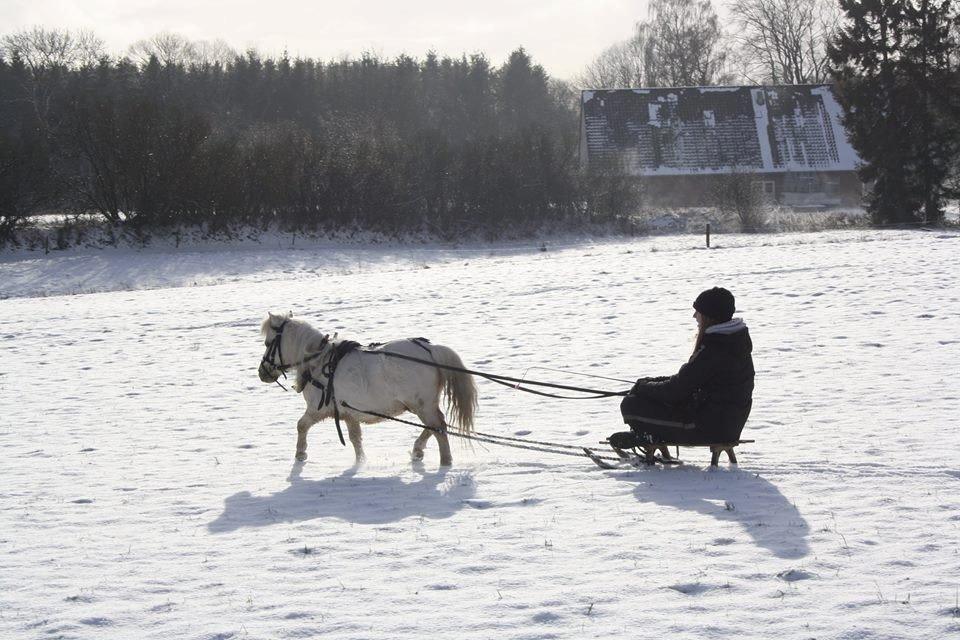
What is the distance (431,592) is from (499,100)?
90720 millimetres

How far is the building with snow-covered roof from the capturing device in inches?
2199

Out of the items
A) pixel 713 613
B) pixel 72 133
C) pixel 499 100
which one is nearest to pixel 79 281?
pixel 72 133

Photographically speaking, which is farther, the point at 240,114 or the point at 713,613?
the point at 240,114

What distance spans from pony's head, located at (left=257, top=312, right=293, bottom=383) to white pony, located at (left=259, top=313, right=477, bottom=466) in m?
0.03

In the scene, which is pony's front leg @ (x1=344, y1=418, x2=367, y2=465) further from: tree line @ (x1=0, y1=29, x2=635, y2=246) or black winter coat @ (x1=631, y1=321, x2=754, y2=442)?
tree line @ (x1=0, y1=29, x2=635, y2=246)

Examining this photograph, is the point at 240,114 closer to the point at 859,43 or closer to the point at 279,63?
the point at 279,63

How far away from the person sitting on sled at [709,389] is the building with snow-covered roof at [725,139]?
1894 inches

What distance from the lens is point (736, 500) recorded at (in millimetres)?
6574

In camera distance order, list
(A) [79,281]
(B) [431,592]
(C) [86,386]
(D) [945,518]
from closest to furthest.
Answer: (B) [431,592], (D) [945,518], (C) [86,386], (A) [79,281]

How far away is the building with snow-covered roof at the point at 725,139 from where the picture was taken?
55844 mm

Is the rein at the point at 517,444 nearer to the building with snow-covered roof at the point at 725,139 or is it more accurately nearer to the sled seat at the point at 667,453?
the sled seat at the point at 667,453

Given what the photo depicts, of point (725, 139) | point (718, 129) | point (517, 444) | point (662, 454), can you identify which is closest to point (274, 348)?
point (517, 444)

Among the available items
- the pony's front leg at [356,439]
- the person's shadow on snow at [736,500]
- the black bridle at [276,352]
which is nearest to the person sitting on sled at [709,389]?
the person's shadow on snow at [736,500]

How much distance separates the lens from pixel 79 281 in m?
29.8
